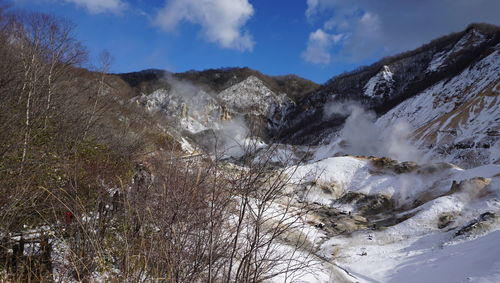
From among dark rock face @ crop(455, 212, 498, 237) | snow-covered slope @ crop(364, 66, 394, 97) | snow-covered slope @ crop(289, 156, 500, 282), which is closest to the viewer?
snow-covered slope @ crop(289, 156, 500, 282)

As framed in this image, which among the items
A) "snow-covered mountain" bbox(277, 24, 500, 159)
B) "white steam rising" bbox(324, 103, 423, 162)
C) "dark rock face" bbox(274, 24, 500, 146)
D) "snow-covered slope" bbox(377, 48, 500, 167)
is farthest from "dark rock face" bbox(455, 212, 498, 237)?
"dark rock face" bbox(274, 24, 500, 146)

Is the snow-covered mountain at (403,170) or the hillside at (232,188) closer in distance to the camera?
the hillside at (232,188)

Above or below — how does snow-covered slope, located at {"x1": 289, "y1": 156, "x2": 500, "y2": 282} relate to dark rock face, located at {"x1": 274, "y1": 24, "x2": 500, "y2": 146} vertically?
below

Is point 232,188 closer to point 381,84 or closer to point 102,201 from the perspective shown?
point 102,201

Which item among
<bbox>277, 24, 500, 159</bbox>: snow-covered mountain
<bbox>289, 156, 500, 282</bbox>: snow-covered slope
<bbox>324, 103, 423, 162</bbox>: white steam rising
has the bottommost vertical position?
<bbox>289, 156, 500, 282</bbox>: snow-covered slope

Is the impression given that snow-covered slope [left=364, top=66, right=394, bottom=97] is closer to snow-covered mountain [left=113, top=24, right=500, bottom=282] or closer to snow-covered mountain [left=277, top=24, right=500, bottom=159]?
snow-covered mountain [left=277, top=24, right=500, bottom=159]

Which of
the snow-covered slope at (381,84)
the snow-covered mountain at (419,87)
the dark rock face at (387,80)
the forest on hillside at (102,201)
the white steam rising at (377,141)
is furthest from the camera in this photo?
the snow-covered slope at (381,84)

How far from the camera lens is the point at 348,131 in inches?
2603

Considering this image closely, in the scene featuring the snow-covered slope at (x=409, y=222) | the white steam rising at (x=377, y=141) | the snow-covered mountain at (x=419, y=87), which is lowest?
the snow-covered slope at (x=409, y=222)

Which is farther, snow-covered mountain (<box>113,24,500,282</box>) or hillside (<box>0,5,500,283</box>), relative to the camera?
snow-covered mountain (<box>113,24,500,282</box>)

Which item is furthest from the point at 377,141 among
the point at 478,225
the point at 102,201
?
the point at 102,201

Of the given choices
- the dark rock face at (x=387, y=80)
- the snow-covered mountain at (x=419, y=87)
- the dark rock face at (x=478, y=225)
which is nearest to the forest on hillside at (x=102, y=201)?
the snow-covered mountain at (x=419, y=87)

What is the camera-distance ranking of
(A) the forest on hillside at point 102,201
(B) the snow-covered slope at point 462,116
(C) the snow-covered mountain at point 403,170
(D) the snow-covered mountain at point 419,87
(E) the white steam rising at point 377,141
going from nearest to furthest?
(A) the forest on hillside at point 102,201 → (C) the snow-covered mountain at point 403,170 → (B) the snow-covered slope at point 462,116 → (D) the snow-covered mountain at point 419,87 → (E) the white steam rising at point 377,141

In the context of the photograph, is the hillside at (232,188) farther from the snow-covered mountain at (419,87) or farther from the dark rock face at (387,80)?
the dark rock face at (387,80)
